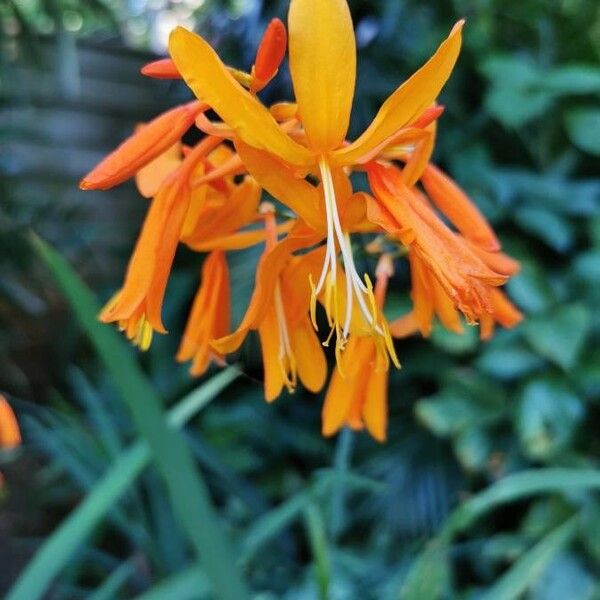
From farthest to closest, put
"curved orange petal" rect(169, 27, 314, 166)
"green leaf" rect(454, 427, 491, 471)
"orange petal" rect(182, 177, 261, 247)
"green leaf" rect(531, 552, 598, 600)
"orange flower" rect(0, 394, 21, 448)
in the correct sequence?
"green leaf" rect(454, 427, 491, 471) < "green leaf" rect(531, 552, 598, 600) < "orange flower" rect(0, 394, 21, 448) < "orange petal" rect(182, 177, 261, 247) < "curved orange petal" rect(169, 27, 314, 166)

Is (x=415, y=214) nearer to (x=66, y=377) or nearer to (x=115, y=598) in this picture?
(x=115, y=598)

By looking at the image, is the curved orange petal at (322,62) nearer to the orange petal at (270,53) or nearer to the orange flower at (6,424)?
the orange petal at (270,53)

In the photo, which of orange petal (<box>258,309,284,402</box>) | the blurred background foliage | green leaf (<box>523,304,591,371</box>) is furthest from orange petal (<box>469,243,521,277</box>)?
green leaf (<box>523,304,591,371</box>)

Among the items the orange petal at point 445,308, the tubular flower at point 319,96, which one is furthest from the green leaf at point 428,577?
the tubular flower at point 319,96

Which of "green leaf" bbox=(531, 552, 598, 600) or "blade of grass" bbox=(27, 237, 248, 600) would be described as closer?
"blade of grass" bbox=(27, 237, 248, 600)

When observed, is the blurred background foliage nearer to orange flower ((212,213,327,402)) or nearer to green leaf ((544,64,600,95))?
green leaf ((544,64,600,95))

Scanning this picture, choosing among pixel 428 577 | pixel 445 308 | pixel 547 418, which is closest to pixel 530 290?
pixel 547 418

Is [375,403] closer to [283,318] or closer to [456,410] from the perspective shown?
[283,318]
